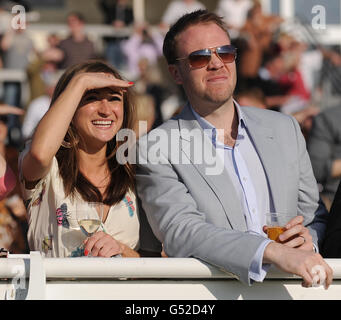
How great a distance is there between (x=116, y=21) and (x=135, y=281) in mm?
Result: 8516

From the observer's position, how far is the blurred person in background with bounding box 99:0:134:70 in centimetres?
1084

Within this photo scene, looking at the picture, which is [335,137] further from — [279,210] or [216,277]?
[216,277]

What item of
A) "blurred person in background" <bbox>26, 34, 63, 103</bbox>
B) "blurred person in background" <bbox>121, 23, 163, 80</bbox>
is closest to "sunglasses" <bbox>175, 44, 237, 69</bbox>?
"blurred person in background" <bbox>26, 34, 63, 103</bbox>

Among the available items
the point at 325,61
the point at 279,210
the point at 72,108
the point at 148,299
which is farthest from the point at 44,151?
the point at 325,61

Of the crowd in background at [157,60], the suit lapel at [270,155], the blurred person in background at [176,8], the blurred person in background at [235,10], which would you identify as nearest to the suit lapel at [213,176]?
the suit lapel at [270,155]

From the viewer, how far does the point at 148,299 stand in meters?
3.21

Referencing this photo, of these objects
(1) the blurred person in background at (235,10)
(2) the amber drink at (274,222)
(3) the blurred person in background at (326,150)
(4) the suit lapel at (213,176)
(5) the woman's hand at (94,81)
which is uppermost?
(5) the woman's hand at (94,81)

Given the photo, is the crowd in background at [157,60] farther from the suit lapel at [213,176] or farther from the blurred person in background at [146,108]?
the suit lapel at [213,176]

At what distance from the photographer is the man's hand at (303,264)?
3.15m

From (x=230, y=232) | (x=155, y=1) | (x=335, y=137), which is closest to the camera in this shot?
(x=230, y=232)

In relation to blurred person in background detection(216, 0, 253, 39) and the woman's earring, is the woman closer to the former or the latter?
the woman's earring

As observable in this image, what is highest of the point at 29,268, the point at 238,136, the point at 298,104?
the point at 238,136

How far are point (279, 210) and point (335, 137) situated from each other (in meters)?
2.93

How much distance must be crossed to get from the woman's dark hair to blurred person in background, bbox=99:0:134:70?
6434 millimetres
